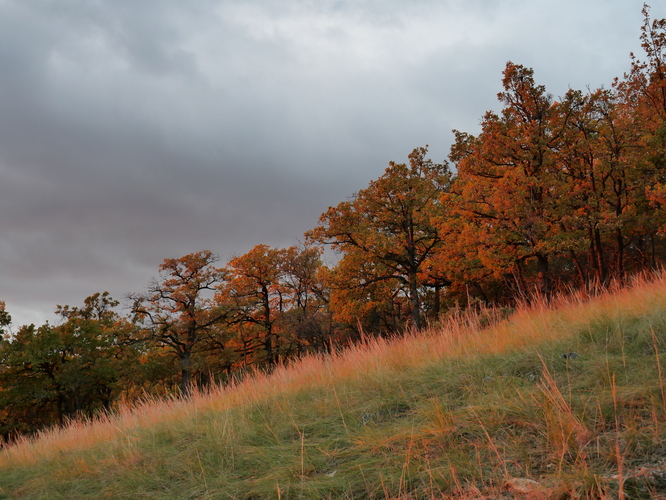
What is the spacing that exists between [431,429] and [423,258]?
26665 mm

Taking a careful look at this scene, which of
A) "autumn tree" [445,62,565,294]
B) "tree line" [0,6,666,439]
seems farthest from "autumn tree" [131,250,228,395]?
"autumn tree" [445,62,565,294]

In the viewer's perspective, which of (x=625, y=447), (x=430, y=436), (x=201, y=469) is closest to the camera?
(x=625, y=447)

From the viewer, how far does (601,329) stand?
5914 millimetres

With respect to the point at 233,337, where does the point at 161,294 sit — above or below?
A: above

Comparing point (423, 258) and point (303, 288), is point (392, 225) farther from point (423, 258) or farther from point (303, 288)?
point (303, 288)

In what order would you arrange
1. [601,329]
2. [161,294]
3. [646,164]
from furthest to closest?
[161,294] < [646,164] < [601,329]

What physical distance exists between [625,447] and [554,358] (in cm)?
213

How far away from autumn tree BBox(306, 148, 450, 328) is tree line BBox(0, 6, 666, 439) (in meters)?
0.10

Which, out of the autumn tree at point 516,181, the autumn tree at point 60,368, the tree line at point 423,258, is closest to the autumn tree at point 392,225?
the tree line at point 423,258

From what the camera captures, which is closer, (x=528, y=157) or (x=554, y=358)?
(x=554, y=358)

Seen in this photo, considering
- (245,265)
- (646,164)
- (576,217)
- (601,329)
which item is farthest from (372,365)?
(245,265)

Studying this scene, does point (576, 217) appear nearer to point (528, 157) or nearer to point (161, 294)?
point (528, 157)

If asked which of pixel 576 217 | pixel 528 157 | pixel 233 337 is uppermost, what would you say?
pixel 528 157

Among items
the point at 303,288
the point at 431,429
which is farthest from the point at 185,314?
the point at 431,429
